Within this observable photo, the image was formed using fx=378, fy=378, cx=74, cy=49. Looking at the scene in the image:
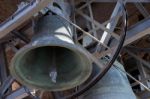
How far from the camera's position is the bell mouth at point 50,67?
2299mm

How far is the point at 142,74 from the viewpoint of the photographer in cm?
355

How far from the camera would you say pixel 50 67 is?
2512 millimetres

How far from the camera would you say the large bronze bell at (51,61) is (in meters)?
2.21

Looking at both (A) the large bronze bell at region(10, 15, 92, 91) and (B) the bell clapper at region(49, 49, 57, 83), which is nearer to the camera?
(A) the large bronze bell at region(10, 15, 92, 91)

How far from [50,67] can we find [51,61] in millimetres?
55

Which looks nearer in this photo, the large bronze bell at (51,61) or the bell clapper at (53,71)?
the large bronze bell at (51,61)

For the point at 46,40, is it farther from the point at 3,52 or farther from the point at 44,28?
the point at 3,52

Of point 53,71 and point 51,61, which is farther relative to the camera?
point 51,61

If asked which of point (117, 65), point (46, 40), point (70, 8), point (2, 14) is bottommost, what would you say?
point (46, 40)

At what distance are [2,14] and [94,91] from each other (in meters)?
1.87

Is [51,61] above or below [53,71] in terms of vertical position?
above

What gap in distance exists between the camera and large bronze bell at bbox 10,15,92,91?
221 cm

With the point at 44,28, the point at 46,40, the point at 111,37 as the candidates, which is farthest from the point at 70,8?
the point at 46,40

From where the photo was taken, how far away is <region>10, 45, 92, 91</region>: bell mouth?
7.54ft
